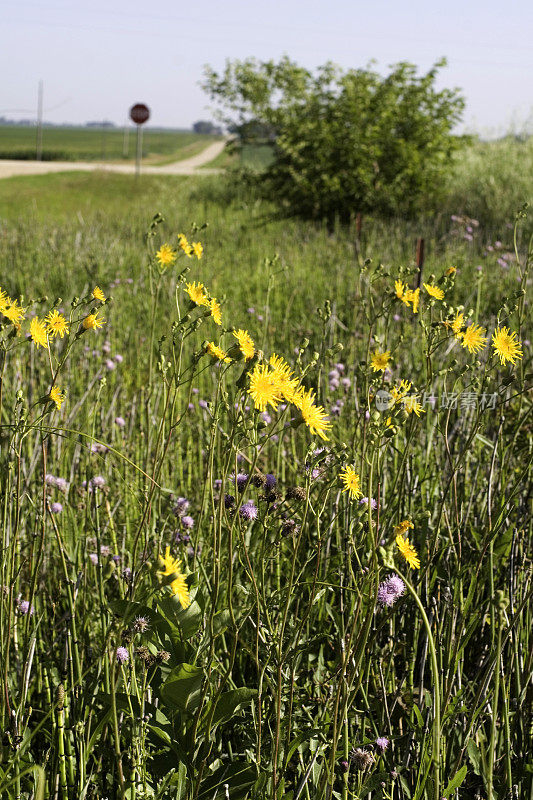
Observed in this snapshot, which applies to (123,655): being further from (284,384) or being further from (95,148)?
(95,148)

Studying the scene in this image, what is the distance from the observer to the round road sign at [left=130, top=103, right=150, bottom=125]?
56.5ft

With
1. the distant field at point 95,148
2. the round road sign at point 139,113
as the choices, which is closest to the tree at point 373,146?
the round road sign at point 139,113

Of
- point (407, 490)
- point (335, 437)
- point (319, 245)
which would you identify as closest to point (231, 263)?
point (319, 245)

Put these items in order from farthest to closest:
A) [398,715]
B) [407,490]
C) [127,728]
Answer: [407,490]
[398,715]
[127,728]

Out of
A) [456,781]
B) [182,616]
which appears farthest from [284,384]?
[456,781]

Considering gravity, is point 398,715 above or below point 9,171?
below

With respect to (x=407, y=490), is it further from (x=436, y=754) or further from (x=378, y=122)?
(x=378, y=122)

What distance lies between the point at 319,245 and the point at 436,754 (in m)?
6.87

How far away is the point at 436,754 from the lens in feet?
3.44

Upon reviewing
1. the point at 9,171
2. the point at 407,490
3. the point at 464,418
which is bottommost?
the point at 407,490

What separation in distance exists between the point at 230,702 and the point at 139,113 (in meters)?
17.9

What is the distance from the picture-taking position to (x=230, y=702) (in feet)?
4.39

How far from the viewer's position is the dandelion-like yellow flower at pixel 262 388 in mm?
1206

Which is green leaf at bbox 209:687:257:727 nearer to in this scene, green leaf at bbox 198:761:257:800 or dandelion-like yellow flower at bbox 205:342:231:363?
green leaf at bbox 198:761:257:800
